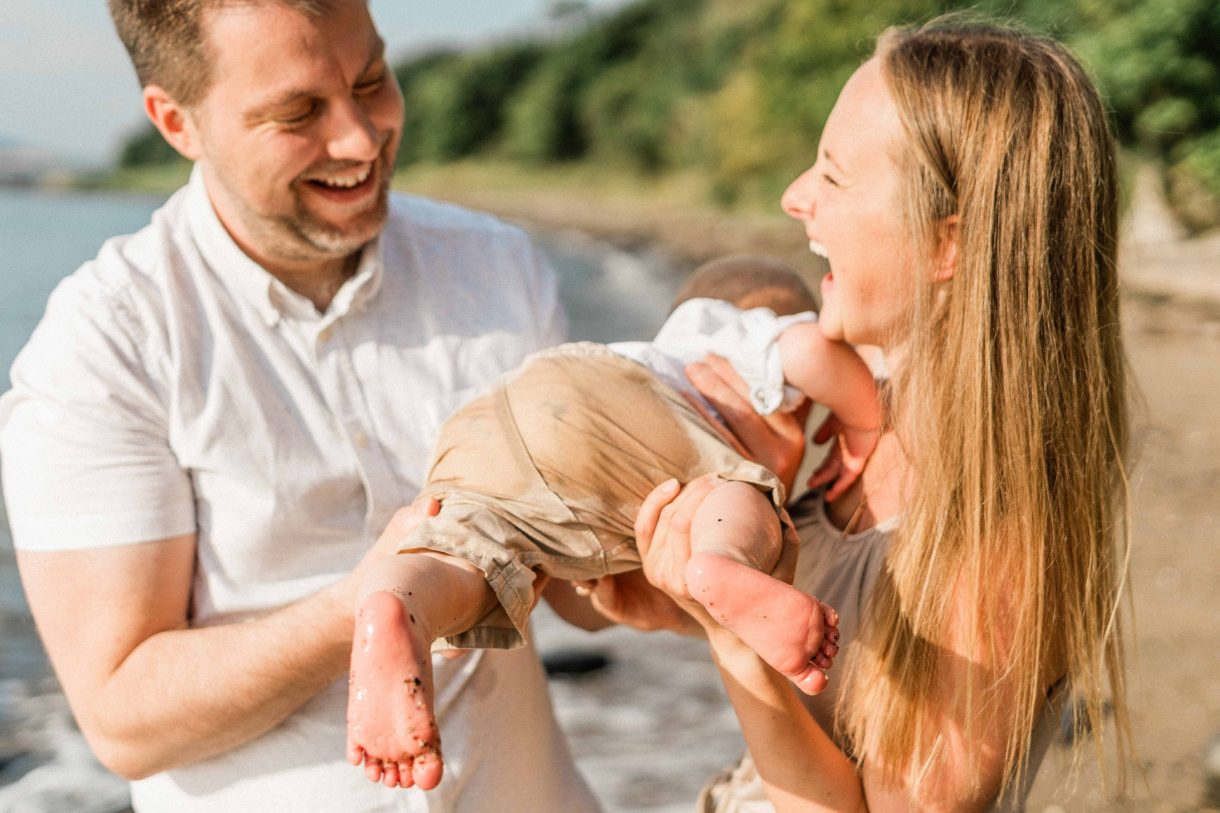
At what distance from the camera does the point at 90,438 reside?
227 cm

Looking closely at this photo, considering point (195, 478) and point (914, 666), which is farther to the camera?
point (195, 478)

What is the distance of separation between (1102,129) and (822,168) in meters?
0.48

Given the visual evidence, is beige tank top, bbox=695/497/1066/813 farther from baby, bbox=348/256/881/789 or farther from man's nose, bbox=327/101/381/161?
man's nose, bbox=327/101/381/161

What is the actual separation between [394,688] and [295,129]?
1303 mm

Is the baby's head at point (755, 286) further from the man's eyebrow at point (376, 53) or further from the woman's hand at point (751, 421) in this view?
the man's eyebrow at point (376, 53)

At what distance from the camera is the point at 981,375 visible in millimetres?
2086

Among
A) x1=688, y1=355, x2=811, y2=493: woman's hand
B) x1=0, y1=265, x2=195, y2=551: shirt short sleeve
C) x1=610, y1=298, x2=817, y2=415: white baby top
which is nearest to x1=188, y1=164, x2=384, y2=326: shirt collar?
x1=0, y1=265, x2=195, y2=551: shirt short sleeve

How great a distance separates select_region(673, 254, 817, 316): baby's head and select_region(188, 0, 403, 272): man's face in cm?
78

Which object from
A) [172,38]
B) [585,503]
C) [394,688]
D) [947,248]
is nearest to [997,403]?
[947,248]

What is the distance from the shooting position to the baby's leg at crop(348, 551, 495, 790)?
169 cm

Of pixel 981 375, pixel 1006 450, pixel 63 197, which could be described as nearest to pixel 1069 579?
pixel 1006 450

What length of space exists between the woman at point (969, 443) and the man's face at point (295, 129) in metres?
0.98

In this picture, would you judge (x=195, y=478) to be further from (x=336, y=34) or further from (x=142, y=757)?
(x=336, y=34)

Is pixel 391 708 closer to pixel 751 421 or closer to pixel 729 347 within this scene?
pixel 751 421
